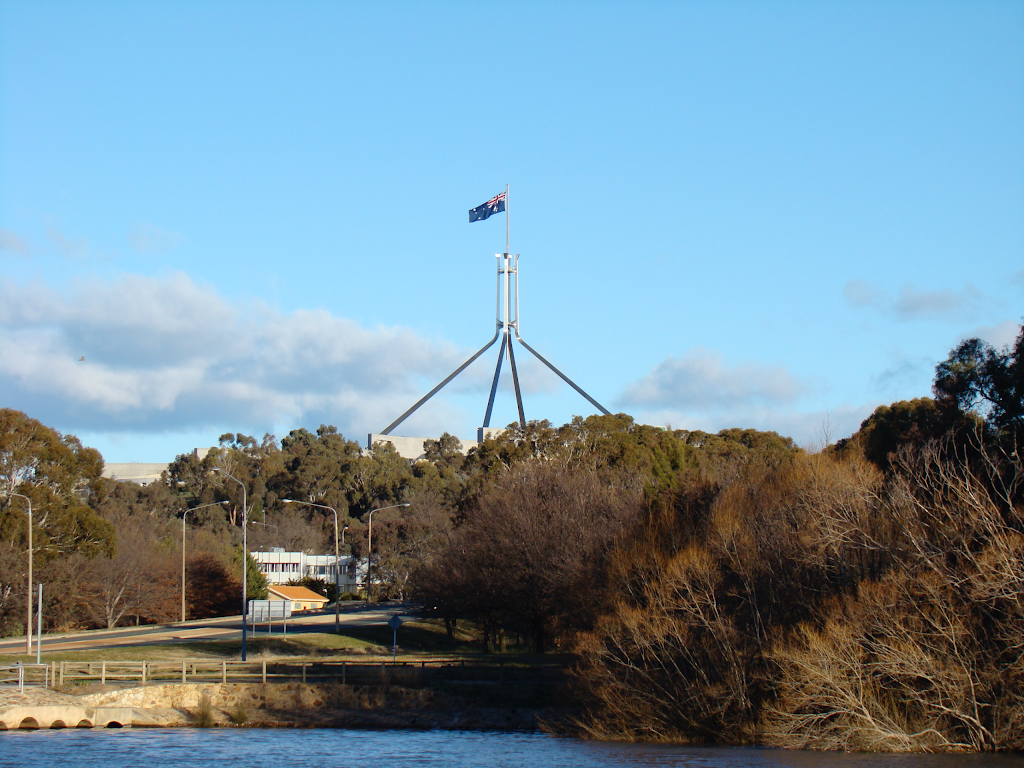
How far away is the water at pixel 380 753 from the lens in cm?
2573

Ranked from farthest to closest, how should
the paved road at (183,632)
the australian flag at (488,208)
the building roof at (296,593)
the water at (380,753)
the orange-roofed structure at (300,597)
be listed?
the australian flag at (488,208)
the building roof at (296,593)
the orange-roofed structure at (300,597)
the paved road at (183,632)
the water at (380,753)

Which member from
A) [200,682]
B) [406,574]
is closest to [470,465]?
[406,574]

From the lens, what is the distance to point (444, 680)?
129 ft

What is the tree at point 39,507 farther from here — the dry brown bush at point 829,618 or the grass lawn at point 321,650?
the dry brown bush at point 829,618

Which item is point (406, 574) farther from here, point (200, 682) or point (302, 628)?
point (200, 682)

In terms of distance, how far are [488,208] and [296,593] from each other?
32.6 metres

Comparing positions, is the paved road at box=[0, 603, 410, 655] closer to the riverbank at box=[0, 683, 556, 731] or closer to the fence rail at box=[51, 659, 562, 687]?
the fence rail at box=[51, 659, 562, 687]

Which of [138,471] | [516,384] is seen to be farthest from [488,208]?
[138,471]

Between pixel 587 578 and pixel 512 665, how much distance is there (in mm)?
5500

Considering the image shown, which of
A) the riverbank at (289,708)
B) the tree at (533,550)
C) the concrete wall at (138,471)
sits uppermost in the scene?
the concrete wall at (138,471)

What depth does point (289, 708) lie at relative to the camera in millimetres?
37656

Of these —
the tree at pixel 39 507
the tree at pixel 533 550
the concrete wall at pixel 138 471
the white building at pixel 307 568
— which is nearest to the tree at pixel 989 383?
the tree at pixel 533 550

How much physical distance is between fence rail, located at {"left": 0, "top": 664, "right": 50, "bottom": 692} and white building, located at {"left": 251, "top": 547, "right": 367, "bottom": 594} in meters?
48.1

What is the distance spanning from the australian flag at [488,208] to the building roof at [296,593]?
31167 millimetres
